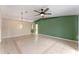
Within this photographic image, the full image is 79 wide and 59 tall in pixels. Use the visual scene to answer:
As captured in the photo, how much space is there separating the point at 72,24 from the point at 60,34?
89 cm

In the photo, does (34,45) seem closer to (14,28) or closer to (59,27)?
(14,28)

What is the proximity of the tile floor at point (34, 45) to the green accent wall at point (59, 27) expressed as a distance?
268 millimetres

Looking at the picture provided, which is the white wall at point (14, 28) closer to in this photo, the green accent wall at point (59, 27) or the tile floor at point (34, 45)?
the tile floor at point (34, 45)

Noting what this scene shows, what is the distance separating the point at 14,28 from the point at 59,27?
5.30 feet

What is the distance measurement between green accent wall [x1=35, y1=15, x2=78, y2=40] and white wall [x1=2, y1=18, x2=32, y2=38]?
0.39 m

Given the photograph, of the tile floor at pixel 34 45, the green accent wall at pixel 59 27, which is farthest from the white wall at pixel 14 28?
the green accent wall at pixel 59 27

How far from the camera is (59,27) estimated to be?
11.1 ft

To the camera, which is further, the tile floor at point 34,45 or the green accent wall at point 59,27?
the green accent wall at point 59,27

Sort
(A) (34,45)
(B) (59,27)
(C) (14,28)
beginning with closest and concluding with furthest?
(C) (14,28) → (A) (34,45) → (B) (59,27)

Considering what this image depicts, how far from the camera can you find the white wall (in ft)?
8.93

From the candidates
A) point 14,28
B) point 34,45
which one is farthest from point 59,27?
point 14,28

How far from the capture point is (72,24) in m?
3.87

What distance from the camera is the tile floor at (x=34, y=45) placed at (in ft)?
9.30

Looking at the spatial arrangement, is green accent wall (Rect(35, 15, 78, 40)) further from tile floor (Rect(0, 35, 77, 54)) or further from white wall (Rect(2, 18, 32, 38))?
white wall (Rect(2, 18, 32, 38))
